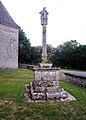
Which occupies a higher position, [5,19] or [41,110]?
[5,19]

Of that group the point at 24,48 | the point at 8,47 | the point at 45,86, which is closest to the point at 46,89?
the point at 45,86

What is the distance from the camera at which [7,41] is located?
35.7m

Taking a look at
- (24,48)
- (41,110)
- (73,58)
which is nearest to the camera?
(41,110)

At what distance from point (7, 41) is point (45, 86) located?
24163 millimetres

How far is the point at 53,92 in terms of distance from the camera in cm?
1233

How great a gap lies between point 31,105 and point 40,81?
3.60 meters

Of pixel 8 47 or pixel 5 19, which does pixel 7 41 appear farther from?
A: pixel 5 19

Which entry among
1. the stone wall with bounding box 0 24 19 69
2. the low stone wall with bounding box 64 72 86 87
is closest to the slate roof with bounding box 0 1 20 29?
the stone wall with bounding box 0 24 19 69

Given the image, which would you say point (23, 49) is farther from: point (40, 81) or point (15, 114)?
point (15, 114)

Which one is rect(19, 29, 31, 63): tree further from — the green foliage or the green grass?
the green grass

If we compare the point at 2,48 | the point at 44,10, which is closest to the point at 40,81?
the point at 44,10

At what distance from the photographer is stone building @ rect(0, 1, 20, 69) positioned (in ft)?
113

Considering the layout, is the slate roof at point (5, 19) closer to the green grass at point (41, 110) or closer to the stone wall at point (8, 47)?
the stone wall at point (8, 47)

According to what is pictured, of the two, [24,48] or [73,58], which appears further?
[73,58]
